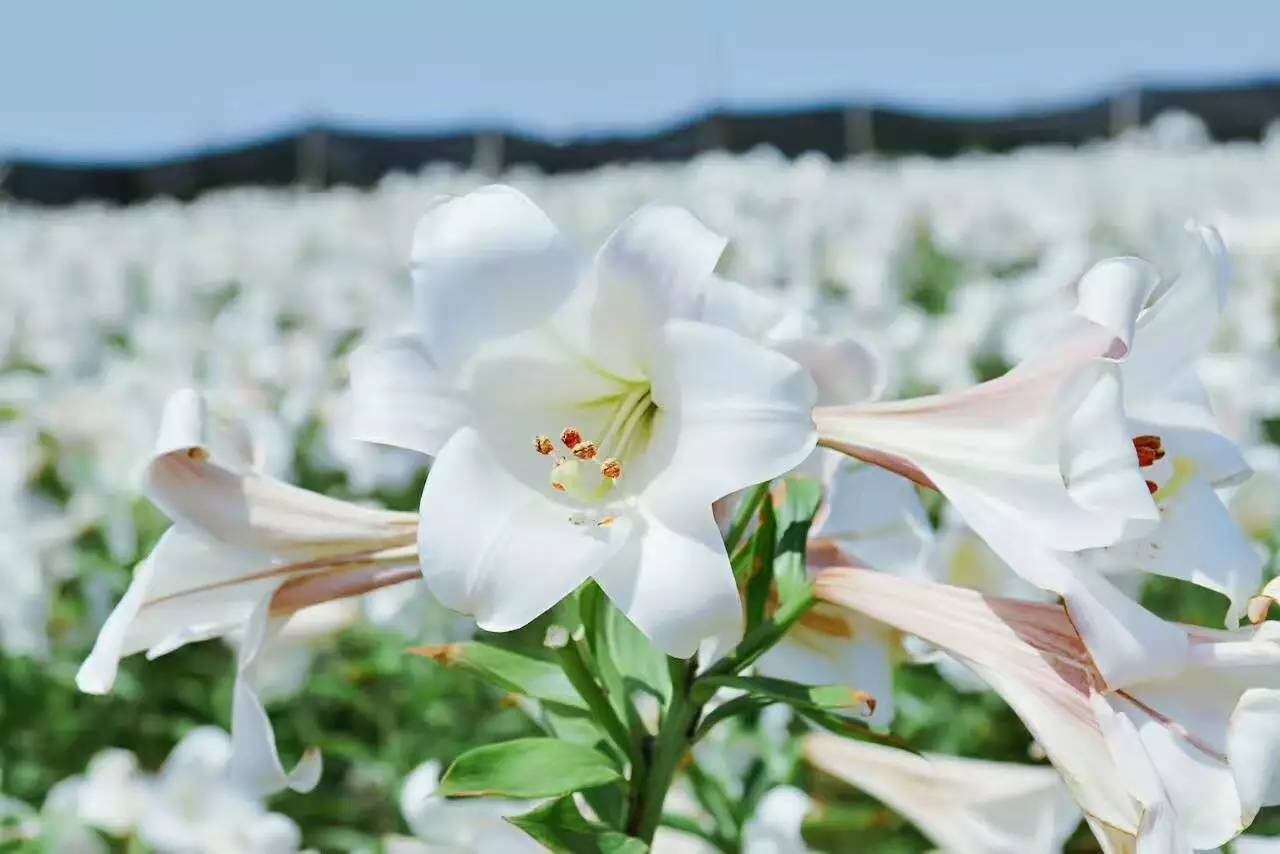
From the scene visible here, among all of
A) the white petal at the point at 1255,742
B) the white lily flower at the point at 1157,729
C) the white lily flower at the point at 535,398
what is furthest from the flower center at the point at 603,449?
the white petal at the point at 1255,742

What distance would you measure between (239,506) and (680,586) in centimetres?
26

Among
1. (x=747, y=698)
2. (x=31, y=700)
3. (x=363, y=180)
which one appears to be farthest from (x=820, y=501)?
(x=363, y=180)

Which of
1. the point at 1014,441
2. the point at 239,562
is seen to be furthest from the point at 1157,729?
the point at 239,562

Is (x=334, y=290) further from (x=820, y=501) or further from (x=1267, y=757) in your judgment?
(x=1267, y=757)

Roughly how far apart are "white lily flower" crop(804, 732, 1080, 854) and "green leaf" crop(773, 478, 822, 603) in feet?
0.81

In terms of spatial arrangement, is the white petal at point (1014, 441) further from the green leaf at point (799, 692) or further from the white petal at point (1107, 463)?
the green leaf at point (799, 692)

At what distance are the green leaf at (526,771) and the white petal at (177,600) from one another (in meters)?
0.14

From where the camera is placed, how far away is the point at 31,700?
2354 mm

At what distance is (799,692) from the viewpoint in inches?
29.6

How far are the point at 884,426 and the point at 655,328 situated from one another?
0.42 feet

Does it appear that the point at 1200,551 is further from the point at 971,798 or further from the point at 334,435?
the point at 334,435

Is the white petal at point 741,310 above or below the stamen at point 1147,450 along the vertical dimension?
above

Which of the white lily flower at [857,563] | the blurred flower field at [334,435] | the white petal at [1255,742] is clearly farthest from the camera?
the blurred flower field at [334,435]

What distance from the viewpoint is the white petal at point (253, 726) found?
2.32 feet
